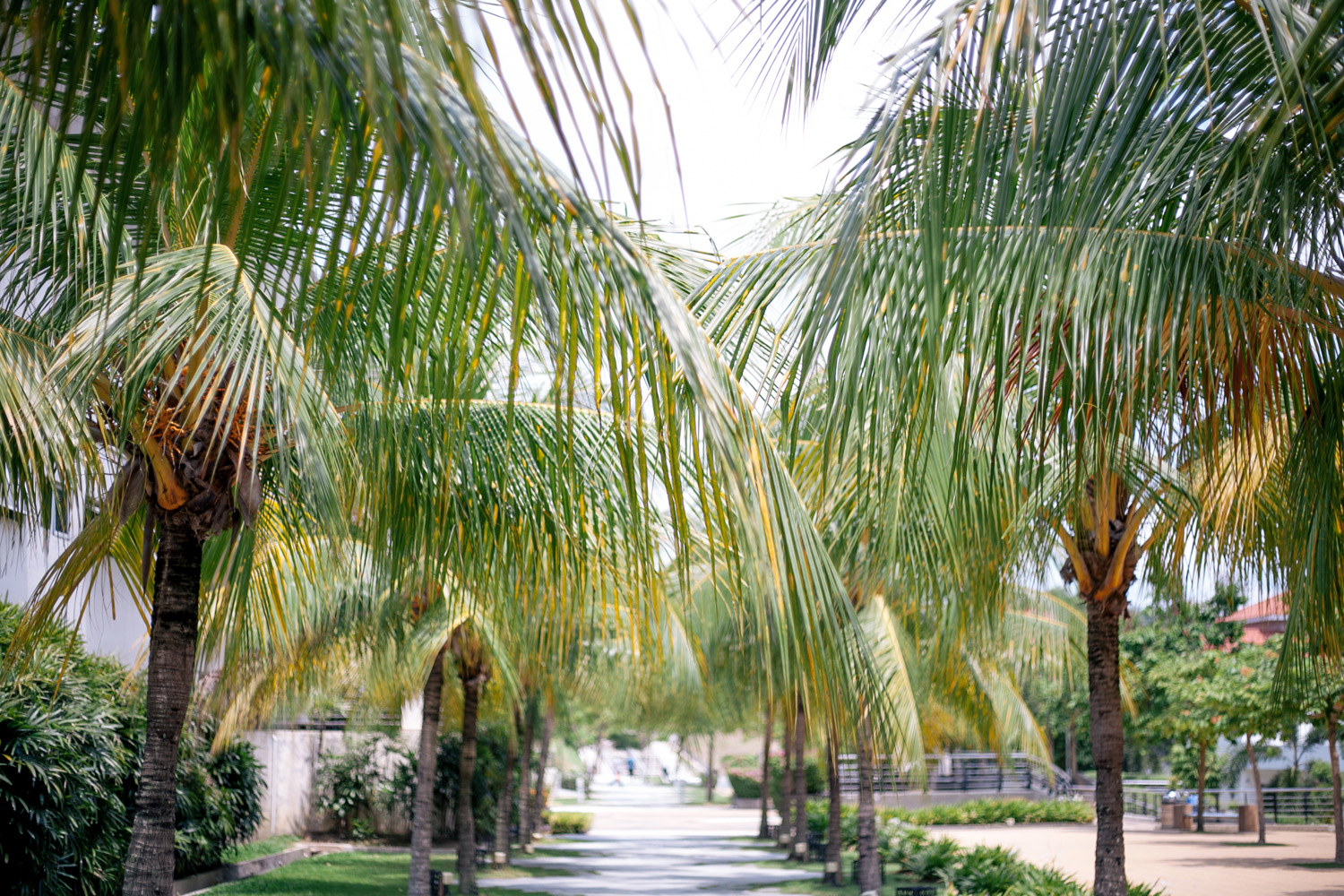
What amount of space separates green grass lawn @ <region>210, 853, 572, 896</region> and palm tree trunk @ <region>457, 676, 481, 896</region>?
0.55m

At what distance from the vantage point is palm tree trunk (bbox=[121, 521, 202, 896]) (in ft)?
18.4

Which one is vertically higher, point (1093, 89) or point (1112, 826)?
point (1093, 89)

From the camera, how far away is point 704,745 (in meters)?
62.8

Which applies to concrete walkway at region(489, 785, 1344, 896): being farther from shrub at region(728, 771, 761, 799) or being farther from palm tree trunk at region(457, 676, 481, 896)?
shrub at region(728, 771, 761, 799)

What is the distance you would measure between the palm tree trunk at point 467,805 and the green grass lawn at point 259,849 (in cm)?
311

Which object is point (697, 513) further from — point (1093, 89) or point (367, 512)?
point (1093, 89)

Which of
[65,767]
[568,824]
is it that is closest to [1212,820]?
[568,824]

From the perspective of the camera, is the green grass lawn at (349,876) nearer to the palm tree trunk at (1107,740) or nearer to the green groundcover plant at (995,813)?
the palm tree trunk at (1107,740)

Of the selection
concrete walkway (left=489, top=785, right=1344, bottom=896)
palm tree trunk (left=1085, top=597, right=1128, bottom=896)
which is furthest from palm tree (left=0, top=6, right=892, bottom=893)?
concrete walkway (left=489, top=785, right=1344, bottom=896)

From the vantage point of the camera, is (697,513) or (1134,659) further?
(1134,659)

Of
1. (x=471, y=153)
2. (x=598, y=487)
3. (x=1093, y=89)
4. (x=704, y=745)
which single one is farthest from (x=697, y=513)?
(x=704, y=745)

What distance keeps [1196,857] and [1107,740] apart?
14762 mm

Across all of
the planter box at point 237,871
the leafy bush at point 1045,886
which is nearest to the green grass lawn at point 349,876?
the planter box at point 237,871

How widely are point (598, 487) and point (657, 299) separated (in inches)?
145
